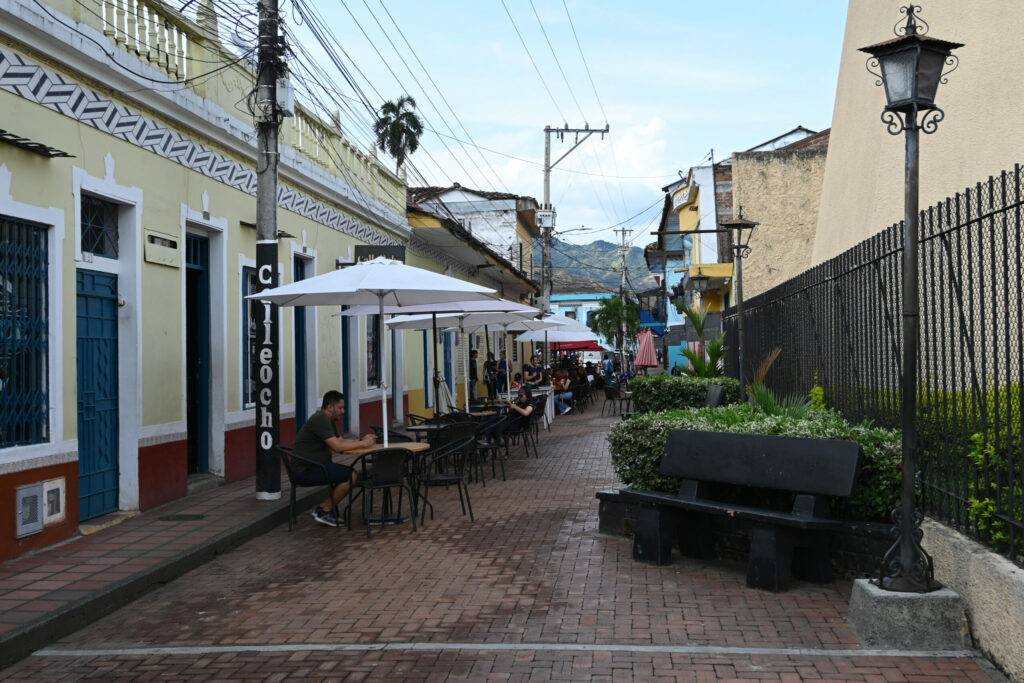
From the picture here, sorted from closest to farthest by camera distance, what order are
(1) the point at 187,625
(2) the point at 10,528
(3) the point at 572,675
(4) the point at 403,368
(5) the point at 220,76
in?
1. (3) the point at 572,675
2. (1) the point at 187,625
3. (2) the point at 10,528
4. (5) the point at 220,76
5. (4) the point at 403,368

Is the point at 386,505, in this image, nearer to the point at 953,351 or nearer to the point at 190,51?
the point at 953,351

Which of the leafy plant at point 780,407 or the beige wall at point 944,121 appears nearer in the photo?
the leafy plant at point 780,407

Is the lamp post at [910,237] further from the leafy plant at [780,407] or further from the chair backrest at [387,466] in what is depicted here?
the chair backrest at [387,466]

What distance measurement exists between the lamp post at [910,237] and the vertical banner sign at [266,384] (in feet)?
20.5

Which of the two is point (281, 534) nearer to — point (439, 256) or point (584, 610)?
point (584, 610)

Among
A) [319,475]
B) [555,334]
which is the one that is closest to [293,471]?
[319,475]

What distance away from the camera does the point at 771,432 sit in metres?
7.31

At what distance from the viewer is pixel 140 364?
9258mm

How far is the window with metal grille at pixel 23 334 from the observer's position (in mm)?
7244

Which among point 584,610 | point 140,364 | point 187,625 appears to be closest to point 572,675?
point 584,610

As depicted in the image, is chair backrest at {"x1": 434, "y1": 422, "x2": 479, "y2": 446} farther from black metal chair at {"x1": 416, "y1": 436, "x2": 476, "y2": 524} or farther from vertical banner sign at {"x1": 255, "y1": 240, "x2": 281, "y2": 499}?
vertical banner sign at {"x1": 255, "y1": 240, "x2": 281, "y2": 499}

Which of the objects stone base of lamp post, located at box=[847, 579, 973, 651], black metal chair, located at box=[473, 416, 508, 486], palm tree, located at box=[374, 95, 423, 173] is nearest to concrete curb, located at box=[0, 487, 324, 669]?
black metal chair, located at box=[473, 416, 508, 486]

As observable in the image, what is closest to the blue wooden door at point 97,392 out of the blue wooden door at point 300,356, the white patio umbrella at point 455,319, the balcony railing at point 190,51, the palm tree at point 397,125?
the balcony railing at point 190,51

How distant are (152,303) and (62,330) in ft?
5.70
